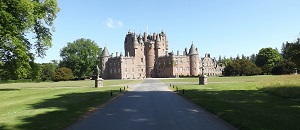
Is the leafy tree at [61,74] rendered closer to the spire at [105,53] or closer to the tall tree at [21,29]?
the spire at [105,53]

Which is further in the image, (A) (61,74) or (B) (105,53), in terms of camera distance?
(B) (105,53)

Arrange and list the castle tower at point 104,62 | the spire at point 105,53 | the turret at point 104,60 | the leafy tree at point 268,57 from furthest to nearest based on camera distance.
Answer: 1. the spire at point 105,53
2. the castle tower at point 104,62
3. the turret at point 104,60
4. the leafy tree at point 268,57

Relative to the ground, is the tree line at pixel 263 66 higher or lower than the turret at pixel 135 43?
lower

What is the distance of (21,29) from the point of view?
123 feet

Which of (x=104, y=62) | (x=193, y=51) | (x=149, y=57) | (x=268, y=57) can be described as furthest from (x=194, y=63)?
(x=104, y=62)

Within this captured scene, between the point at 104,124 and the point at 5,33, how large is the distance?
90.6 ft

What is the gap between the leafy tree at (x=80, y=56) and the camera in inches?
4469

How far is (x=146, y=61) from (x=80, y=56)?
106 feet

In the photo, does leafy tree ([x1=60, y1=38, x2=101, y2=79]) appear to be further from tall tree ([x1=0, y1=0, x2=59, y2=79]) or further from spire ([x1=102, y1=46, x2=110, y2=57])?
tall tree ([x1=0, y1=0, x2=59, y2=79])

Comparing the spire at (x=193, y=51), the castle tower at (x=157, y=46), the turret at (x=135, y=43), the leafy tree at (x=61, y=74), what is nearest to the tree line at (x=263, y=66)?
the spire at (x=193, y=51)

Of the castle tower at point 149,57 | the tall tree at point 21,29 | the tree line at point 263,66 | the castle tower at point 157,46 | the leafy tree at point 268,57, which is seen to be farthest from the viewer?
the castle tower at point 157,46

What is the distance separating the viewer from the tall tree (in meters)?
34.3

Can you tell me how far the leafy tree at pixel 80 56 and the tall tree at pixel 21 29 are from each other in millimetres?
70229

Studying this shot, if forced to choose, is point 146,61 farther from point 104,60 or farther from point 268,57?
point 268,57
